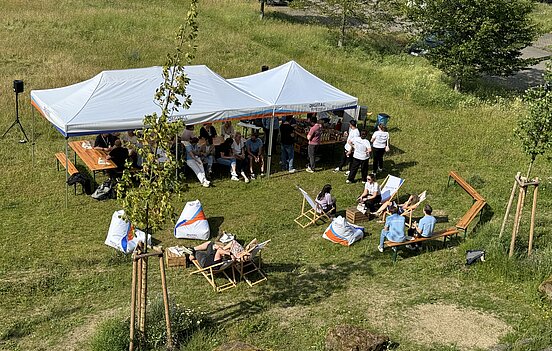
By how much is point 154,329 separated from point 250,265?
264 centimetres

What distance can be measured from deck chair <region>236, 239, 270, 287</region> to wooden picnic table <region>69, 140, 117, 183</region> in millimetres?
4638

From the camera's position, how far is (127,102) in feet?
45.8

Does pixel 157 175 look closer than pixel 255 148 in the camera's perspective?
Yes

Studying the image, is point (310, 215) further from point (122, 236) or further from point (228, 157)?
point (122, 236)

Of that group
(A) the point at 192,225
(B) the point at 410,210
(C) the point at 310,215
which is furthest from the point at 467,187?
(A) the point at 192,225

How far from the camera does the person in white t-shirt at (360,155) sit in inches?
577

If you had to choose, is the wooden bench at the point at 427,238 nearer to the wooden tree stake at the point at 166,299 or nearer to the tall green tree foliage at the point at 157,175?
the wooden tree stake at the point at 166,299

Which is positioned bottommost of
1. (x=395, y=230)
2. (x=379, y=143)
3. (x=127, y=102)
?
(x=395, y=230)

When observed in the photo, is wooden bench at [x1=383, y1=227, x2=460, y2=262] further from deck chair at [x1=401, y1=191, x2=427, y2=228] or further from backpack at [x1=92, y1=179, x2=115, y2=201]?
backpack at [x1=92, y1=179, x2=115, y2=201]

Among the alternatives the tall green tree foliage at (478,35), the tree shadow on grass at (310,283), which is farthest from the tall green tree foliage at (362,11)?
the tree shadow on grass at (310,283)

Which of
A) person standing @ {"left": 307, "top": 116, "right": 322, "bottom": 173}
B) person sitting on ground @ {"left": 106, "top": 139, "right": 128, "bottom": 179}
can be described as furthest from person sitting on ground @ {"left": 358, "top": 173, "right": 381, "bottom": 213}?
person sitting on ground @ {"left": 106, "top": 139, "right": 128, "bottom": 179}

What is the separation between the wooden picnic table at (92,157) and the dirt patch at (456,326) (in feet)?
24.5

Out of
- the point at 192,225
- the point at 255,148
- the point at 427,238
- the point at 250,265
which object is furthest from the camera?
the point at 255,148

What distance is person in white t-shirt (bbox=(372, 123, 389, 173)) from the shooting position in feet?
49.7
